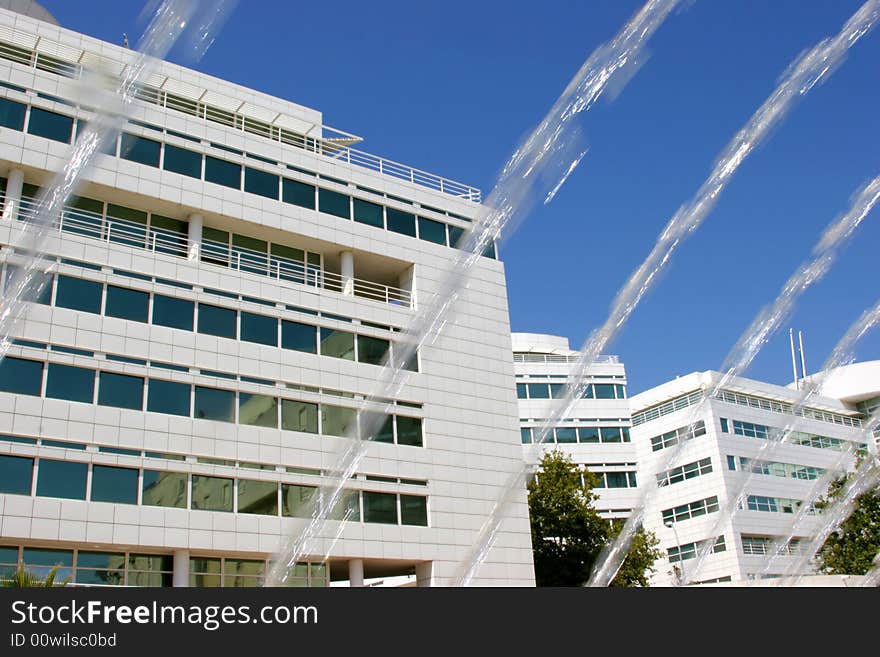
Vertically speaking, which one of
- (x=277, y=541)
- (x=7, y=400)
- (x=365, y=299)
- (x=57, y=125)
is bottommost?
(x=277, y=541)

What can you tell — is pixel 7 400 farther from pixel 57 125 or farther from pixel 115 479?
pixel 57 125

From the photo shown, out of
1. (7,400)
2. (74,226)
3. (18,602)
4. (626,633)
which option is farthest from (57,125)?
(626,633)

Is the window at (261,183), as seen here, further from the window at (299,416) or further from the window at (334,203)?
the window at (299,416)

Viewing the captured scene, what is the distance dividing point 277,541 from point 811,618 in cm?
2311

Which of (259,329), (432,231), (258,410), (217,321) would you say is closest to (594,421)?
(432,231)

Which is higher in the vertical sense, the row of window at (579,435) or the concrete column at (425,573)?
the row of window at (579,435)

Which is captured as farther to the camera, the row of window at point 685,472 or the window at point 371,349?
the row of window at point 685,472

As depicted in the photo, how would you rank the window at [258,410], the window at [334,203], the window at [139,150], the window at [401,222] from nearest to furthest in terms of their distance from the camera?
the window at [258,410] < the window at [139,150] < the window at [334,203] < the window at [401,222]

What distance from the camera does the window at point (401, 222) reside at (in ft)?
132

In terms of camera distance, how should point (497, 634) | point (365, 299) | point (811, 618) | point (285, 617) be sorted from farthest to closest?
point (365, 299), point (811, 618), point (497, 634), point (285, 617)

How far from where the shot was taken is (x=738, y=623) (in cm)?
1128

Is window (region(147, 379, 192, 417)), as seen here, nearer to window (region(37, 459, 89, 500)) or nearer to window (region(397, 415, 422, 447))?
window (region(37, 459, 89, 500))

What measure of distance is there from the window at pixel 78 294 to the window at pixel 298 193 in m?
9.20

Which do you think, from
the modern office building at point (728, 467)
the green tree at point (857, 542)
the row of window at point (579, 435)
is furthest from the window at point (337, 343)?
the modern office building at point (728, 467)
